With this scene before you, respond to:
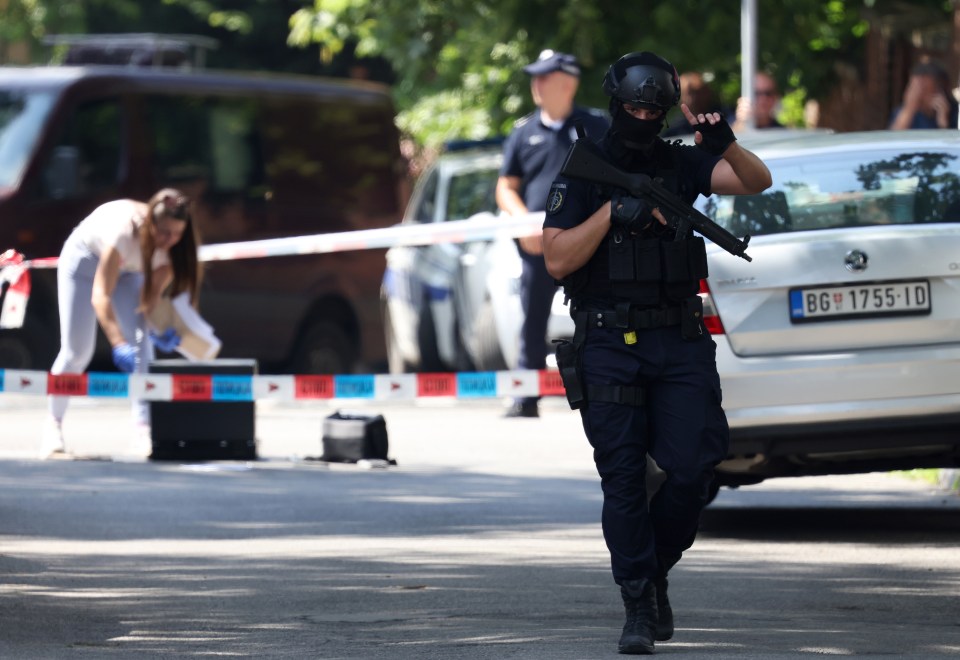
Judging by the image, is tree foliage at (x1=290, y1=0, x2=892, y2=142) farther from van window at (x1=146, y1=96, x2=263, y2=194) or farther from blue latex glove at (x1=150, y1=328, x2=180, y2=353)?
blue latex glove at (x1=150, y1=328, x2=180, y2=353)

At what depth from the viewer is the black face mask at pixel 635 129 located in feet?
23.7

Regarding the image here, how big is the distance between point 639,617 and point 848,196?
2.98 m

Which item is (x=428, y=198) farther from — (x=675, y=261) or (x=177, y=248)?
(x=675, y=261)

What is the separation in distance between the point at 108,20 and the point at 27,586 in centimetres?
2792

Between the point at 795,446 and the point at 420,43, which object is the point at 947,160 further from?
the point at 420,43

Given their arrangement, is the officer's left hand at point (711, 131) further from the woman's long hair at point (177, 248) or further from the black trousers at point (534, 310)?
the black trousers at point (534, 310)

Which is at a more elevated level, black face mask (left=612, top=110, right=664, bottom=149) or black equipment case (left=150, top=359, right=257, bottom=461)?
black face mask (left=612, top=110, right=664, bottom=149)

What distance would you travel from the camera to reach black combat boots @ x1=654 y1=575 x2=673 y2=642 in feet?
23.8

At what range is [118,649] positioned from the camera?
23.9 feet

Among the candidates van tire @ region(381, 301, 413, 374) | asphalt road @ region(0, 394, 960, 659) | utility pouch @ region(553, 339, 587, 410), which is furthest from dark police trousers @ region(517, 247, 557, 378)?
utility pouch @ region(553, 339, 587, 410)

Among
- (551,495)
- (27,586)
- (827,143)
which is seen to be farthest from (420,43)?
(27,586)

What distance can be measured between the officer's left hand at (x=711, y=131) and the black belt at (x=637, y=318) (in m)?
0.50

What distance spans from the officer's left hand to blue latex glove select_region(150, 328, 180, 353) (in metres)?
6.87

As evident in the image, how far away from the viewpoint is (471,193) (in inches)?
690
